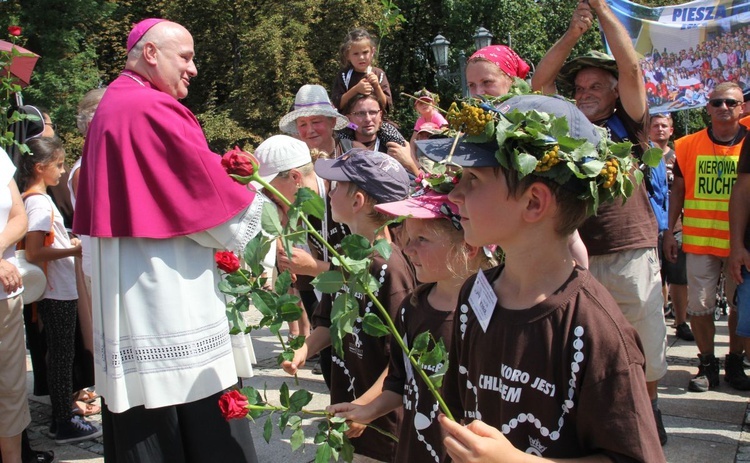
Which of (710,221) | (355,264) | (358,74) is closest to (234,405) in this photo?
(355,264)

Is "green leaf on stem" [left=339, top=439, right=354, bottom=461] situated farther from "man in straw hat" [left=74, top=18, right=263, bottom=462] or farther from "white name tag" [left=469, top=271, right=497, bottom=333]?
"man in straw hat" [left=74, top=18, right=263, bottom=462]

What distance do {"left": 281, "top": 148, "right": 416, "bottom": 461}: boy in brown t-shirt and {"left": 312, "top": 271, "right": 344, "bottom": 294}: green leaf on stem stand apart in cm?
92

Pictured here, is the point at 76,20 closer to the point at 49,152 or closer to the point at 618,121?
the point at 49,152

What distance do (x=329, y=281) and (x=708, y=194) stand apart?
4.41m

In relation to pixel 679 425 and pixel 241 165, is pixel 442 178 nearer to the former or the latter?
pixel 241 165

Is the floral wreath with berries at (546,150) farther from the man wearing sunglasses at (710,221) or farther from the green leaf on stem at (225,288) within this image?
the man wearing sunglasses at (710,221)

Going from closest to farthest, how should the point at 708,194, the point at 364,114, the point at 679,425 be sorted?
the point at 679,425
the point at 708,194
the point at 364,114

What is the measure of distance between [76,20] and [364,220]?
20.6m

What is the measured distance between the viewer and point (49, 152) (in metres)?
4.50

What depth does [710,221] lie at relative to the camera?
5180 mm

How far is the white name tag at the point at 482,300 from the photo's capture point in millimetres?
1805

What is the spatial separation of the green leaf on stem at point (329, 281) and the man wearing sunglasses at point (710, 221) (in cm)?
399

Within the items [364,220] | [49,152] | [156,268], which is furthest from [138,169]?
[49,152]

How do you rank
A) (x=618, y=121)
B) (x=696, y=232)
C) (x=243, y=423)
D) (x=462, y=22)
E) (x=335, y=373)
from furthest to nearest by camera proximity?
(x=462, y=22) → (x=696, y=232) → (x=618, y=121) → (x=243, y=423) → (x=335, y=373)
